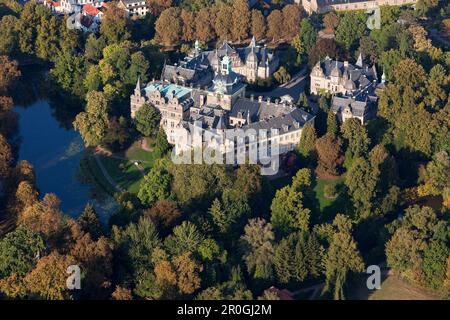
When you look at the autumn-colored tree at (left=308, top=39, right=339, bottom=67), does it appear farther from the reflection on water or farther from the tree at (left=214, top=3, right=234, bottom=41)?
the reflection on water

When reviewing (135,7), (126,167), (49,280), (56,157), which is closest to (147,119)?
(126,167)

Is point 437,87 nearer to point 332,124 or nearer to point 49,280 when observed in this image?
point 332,124

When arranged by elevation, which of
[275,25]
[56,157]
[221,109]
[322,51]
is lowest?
[56,157]

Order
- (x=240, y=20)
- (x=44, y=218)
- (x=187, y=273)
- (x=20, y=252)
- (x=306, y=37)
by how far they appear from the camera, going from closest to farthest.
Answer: (x=187, y=273)
(x=20, y=252)
(x=44, y=218)
(x=306, y=37)
(x=240, y=20)

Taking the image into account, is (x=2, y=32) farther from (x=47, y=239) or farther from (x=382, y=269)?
(x=382, y=269)

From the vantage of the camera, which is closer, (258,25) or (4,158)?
(4,158)

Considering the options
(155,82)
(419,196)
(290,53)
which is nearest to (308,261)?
(419,196)

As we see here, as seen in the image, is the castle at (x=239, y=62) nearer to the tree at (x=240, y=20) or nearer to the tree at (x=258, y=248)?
the tree at (x=240, y=20)
